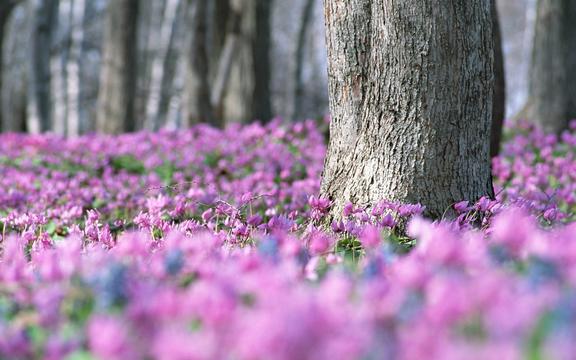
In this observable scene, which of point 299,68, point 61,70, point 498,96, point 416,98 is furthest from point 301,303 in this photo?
point 299,68

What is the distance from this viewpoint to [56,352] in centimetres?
170

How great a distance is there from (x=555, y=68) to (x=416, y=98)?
780cm

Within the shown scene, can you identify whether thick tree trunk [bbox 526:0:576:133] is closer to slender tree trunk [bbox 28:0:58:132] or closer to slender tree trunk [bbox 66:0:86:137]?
slender tree trunk [bbox 28:0:58:132]

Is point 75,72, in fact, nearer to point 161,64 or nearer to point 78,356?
point 161,64

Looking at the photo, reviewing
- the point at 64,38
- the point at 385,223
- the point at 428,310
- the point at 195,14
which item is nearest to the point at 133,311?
the point at 428,310

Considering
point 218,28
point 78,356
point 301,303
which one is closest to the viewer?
point 301,303

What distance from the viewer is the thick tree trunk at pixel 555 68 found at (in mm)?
11391

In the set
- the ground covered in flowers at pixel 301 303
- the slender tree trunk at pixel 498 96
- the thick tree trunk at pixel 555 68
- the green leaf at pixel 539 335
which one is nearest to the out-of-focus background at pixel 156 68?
the thick tree trunk at pixel 555 68

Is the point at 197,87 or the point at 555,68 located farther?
the point at 197,87

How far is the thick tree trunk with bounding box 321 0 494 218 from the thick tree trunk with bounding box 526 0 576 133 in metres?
7.01

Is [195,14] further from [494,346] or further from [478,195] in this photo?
[494,346]

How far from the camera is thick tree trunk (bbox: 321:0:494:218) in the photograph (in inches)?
184

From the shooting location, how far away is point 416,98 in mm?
4711

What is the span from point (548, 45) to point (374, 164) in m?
8.03
